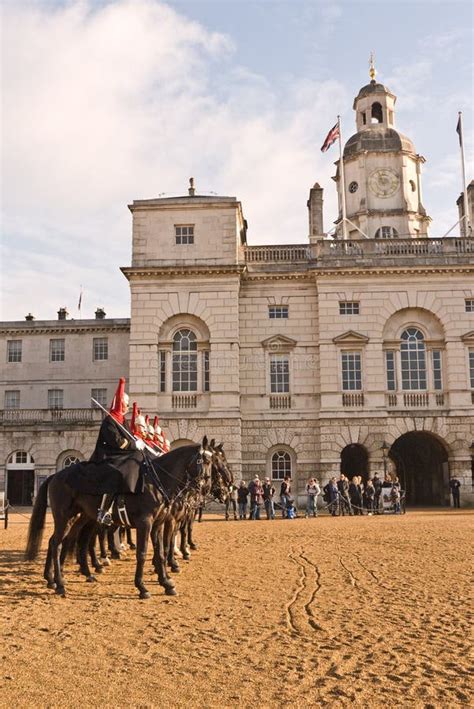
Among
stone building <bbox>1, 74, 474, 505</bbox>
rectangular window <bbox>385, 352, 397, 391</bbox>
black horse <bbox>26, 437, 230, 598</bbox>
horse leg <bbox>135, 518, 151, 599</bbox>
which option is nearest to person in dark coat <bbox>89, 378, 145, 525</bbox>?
black horse <bbox>26, 437, 230, 598</bbox>

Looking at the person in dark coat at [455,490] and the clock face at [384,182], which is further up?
the clock face at [384,182]

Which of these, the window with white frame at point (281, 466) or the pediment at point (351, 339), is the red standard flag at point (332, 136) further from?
the window with white frame at point (281, 466)

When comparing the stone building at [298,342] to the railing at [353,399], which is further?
the railing at [353,399]

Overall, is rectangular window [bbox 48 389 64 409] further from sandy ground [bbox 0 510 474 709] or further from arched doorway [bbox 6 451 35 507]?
sandy ground [bbox 0 510 474 709]

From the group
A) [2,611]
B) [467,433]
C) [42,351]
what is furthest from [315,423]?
[2,611]

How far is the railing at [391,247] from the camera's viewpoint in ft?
120

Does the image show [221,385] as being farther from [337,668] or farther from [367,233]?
[337,668]

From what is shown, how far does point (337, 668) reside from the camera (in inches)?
295

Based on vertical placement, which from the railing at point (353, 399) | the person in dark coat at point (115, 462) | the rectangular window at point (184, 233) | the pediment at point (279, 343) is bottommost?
the person in dark coat at point (115, 462)

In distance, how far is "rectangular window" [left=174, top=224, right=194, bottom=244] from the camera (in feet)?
121

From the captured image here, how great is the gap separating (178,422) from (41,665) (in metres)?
27.3

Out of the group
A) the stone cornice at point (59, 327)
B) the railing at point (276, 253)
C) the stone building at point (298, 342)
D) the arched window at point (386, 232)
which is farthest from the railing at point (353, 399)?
the stone cornice at point (59, 327)

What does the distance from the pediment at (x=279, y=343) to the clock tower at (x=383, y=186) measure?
1174 centimetres

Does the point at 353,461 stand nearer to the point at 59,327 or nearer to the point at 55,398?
the point at 55,398
